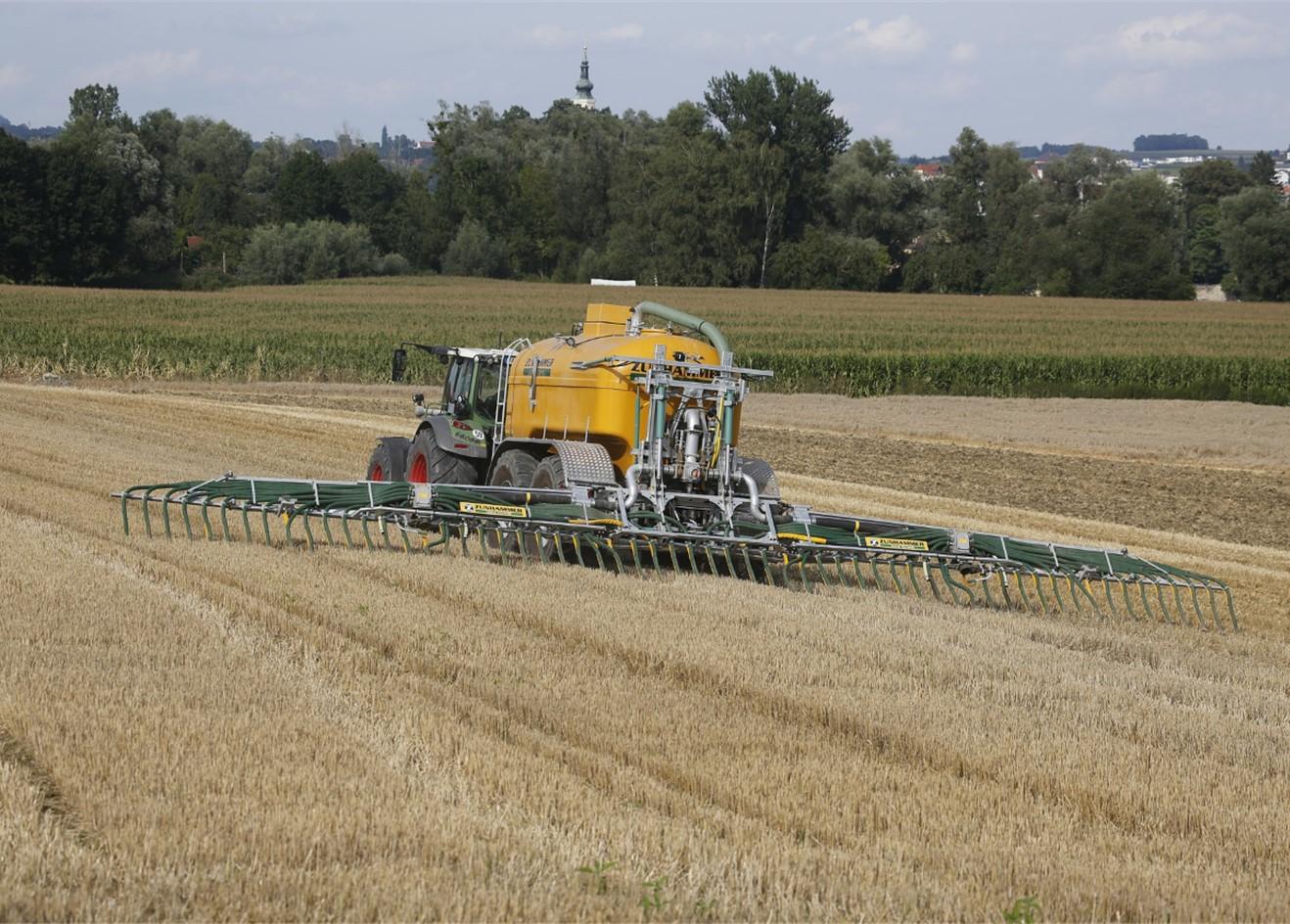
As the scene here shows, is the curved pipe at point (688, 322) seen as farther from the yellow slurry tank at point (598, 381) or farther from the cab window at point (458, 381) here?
the cab window at point (458, 381)

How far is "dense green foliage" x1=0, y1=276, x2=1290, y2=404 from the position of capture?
119ft

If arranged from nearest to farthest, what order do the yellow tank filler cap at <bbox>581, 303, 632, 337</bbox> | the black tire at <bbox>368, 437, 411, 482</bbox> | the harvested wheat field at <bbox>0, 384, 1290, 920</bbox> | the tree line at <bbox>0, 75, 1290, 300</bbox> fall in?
the harvested wheat field at <bbox>0, 384, 1290, 920</bbox> → the yellow tank filler cap at <bbox>581, 303, 632, 337</bbox> → the black tire at <bbox>368, 437, 411, 482</bbox> → the tree line at <bbox>0, 75, 1290, 300</bbox>

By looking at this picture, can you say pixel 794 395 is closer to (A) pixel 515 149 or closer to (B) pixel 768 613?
(B) pixel 768 613

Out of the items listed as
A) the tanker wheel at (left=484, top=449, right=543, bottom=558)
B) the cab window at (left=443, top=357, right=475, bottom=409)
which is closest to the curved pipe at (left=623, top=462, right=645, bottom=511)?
the tanker wheel at (left=484, top=449, right=543, bottom=558)

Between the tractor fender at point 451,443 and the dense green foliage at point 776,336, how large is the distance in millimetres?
21525

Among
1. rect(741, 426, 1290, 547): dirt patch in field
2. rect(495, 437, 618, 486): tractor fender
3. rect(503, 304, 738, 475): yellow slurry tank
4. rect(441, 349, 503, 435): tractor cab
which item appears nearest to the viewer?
rect(495, 437, 618, 486): tractor fender

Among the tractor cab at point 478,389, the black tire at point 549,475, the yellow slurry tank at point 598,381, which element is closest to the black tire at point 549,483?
the black tire at point 549,475

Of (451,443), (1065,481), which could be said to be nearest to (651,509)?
(451,443)

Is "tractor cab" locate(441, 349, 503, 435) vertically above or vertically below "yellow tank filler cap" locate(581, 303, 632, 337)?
below

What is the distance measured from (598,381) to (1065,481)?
1058 centimetres

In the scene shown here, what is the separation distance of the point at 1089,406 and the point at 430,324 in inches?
933

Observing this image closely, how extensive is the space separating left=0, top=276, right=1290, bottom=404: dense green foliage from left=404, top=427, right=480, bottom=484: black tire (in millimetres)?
21449

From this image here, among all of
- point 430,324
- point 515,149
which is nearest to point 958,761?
point 430,324

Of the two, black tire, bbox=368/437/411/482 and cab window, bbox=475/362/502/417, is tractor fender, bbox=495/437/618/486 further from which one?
black tire, bbox=368/437/411/482
